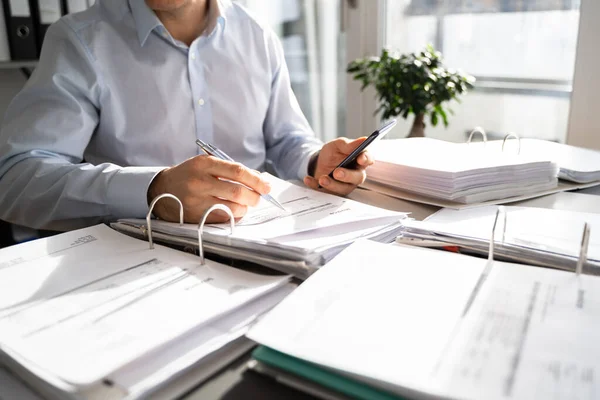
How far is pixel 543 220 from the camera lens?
742 millimetres

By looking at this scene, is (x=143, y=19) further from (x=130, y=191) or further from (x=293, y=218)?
(x=293, y=218)

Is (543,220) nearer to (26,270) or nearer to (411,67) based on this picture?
(26,270)

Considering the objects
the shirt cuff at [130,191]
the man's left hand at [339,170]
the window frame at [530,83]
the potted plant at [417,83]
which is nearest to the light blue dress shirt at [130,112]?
the shirt cuff at [130,191]

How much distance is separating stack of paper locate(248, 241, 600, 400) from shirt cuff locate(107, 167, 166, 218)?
415 mm

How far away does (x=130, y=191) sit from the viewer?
0.83 meters

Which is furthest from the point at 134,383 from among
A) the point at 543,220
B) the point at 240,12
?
the point at 240,12

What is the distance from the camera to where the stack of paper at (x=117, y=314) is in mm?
392

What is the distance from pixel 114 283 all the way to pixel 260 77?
37.6 inches

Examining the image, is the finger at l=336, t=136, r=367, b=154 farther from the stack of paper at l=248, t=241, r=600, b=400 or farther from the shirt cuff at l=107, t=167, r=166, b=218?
the stack of paper at l=248, t=241, r=600, b=400

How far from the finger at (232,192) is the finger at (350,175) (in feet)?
0.77

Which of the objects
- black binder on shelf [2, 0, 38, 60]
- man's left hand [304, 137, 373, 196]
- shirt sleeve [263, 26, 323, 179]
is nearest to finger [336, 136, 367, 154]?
man's left hand [304, 137, 373, 196]

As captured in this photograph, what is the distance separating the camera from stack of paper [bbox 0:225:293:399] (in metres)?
0.39

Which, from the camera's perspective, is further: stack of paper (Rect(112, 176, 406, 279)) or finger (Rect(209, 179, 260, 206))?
finger (Rect(209, 179, 260, 206))

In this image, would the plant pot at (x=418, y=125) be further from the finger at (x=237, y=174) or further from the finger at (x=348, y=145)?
the finger at (x=237, y=174)
